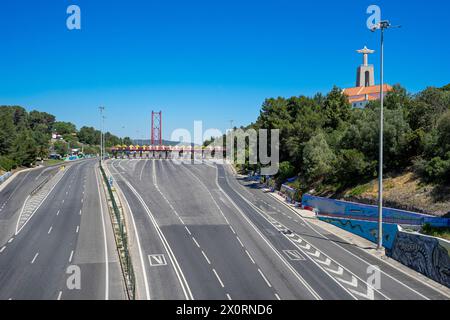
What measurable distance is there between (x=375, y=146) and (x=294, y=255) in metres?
21.8

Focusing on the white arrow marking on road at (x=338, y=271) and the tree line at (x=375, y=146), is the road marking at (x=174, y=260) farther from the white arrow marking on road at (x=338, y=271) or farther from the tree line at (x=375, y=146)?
the tree line at (x=375, y=146)

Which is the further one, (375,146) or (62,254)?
(375,146)

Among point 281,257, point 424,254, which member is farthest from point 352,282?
point 281,257

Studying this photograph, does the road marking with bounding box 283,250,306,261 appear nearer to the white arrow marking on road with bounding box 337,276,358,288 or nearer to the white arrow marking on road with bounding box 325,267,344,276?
the white arrow marking on road with bounding box 325,267,344,276

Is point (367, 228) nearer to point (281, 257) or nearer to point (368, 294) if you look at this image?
point (281, 257)

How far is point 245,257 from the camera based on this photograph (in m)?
27.8

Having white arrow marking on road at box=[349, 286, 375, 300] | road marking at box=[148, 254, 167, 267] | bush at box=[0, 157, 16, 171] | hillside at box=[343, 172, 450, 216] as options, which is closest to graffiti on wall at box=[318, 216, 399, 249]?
hillside at box=[343, 172, 450, 216]

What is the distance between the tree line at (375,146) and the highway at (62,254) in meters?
28.5

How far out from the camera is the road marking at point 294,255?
2806cm

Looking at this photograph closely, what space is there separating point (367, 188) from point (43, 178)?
5663 cm

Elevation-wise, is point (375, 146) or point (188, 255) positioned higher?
point (375, 146)

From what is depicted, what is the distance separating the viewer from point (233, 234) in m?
34.4
